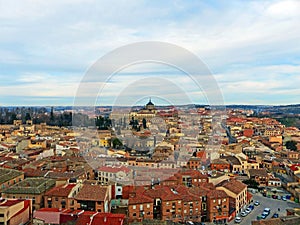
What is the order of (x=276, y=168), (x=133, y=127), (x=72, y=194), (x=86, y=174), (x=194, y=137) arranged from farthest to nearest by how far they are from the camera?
1. (x=133, y=127)
2. (x=194, y=137)
3. (x=276, y=168)
4. (x=86, y=174)
5. (x=72, y=194)

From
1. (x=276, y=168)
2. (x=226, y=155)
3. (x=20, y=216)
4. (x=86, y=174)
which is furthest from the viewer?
(x=226, y=155)

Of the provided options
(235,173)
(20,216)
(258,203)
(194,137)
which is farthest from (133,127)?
(20,216)

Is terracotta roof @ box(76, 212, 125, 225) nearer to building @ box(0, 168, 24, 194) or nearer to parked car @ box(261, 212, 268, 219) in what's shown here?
building @ box(0, 168, 24, 194)

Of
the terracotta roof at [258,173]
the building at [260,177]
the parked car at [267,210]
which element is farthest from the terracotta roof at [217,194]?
the terracotta roof at [258,173]

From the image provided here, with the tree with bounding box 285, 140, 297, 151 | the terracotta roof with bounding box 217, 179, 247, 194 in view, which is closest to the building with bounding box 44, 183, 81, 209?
the terracotta roof with bounding box 217, 179, 247, 194

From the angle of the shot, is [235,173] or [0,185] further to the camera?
[235,173]

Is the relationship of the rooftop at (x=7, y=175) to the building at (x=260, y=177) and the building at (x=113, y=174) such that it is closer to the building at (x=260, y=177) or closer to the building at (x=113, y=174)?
the building at (x=113, y=174)

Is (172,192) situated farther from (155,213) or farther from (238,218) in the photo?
(238,218)
